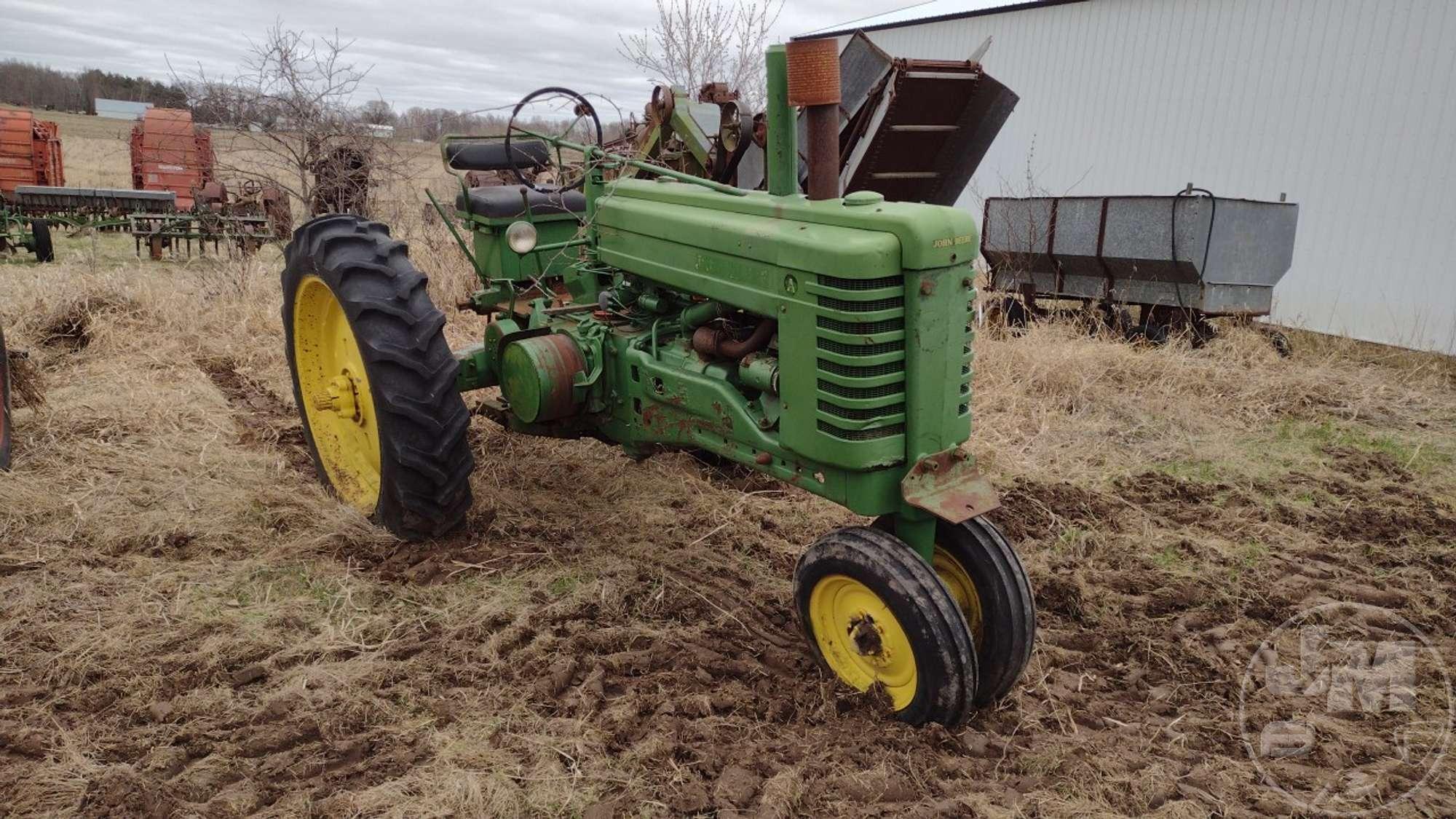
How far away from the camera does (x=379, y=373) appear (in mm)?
3371

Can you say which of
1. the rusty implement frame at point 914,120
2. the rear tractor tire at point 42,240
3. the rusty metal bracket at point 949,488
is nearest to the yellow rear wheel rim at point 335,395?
the rusty metal bracket at point 949,488

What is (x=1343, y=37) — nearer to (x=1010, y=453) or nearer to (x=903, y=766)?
(x=1010, y=453)

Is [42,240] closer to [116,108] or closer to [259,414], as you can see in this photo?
[259,414]

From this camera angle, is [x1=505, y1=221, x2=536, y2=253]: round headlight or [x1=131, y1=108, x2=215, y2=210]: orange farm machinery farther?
[x1=131, y1=108, x2=215, y2=210]: orange farm machinery

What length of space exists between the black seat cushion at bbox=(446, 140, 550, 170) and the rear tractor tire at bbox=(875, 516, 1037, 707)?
292 cm

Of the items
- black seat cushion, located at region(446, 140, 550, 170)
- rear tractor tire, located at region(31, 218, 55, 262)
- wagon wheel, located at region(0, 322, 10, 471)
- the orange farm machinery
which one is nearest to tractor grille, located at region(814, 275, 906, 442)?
black seat cushion, located at region(446, 140, 550, 170)

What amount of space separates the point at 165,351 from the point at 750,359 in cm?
505

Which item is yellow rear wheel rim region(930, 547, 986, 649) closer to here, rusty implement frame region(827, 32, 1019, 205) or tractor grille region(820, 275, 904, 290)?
tractor grille region(820, 275, 904, 290)

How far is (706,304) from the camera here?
129 inches

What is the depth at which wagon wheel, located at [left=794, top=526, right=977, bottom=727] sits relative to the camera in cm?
252

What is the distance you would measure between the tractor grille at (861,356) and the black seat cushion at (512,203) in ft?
7.76

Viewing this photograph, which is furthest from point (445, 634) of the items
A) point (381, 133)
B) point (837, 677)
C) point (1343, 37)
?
point (1343, 37)

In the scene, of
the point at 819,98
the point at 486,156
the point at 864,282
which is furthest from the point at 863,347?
the point at 486,156

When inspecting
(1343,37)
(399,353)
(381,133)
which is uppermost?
(1343,37)
